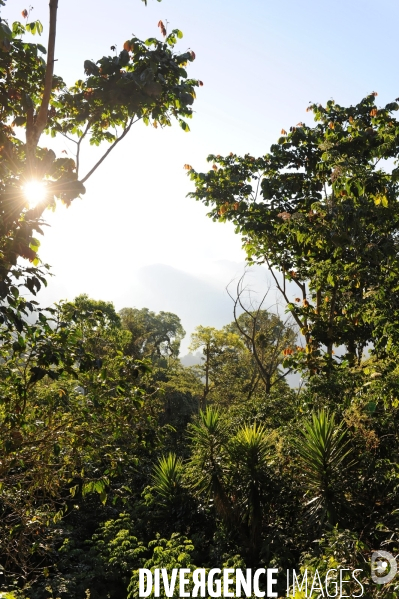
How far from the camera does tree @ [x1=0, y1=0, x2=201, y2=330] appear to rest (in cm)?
300

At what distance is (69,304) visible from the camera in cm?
422

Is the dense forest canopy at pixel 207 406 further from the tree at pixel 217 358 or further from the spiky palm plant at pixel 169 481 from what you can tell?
the tree at pixel 217 358

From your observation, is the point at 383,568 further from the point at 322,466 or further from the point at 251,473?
the point at 251,473

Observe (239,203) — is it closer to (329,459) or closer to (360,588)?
(329,459)

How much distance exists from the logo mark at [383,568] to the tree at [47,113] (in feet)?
12.3

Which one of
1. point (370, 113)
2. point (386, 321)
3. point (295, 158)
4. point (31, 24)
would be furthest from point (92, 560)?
point (370, 113)

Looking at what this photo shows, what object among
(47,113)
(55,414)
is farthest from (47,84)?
(55,414)

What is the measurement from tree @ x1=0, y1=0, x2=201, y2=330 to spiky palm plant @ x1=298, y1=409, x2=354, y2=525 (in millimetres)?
4475

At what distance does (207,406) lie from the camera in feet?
26.2

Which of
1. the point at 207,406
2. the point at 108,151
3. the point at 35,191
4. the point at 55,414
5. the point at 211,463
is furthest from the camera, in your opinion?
the point at 207,406

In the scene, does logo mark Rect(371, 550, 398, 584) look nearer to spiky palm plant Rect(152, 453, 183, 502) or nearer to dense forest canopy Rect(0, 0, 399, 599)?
dense forest canopy Rect(0, 0, 399, 599)

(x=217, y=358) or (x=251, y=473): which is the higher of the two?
(x=217, y=358)

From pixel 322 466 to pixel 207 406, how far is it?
7.92 ft

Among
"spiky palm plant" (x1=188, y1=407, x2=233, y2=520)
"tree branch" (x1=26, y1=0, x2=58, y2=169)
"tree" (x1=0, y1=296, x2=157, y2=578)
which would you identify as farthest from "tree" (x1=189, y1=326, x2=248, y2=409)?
"tree branch" (x1=26, y1=0, x2=58, y2=169)
